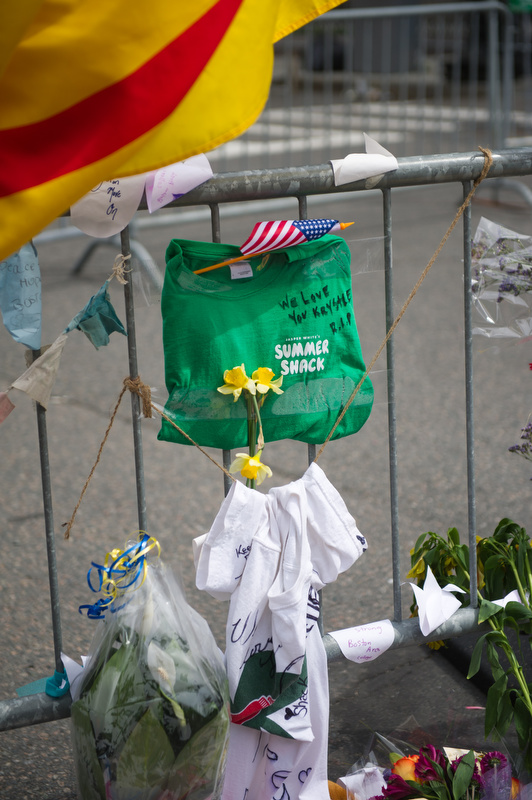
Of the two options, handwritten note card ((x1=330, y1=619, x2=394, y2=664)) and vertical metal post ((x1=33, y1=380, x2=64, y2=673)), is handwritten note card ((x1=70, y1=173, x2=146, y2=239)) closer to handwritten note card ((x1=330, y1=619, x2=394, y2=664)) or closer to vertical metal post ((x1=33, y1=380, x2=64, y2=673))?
vertical metal post ((x1=33, y1=380, x2=64, y2=673))

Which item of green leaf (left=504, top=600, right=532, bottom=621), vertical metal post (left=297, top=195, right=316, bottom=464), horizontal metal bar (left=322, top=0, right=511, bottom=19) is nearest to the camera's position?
vertical metal post (left=297, top=195, right=316, bottom=464)

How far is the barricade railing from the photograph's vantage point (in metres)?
1.97

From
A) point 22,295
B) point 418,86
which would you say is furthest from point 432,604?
point 418,86

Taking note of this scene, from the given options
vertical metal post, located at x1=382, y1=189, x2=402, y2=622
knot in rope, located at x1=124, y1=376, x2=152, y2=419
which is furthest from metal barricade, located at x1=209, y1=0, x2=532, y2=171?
knot in rope, located at x1=124, y1=376, x2=152, y2=419

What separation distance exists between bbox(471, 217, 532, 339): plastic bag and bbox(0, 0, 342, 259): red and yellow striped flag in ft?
3.74

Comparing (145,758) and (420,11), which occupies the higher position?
(420,11)

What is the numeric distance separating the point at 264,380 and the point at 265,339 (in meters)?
0.09

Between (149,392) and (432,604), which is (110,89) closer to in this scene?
(149,392)

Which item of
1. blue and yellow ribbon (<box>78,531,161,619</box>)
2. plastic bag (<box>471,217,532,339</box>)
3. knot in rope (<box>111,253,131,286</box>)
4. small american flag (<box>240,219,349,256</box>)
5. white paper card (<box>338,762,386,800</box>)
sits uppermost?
small american flag (<box>240,219,349,256</box>)

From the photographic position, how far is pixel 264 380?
2029mm

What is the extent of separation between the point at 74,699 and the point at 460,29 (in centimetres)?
873

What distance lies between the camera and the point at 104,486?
13.7 ft

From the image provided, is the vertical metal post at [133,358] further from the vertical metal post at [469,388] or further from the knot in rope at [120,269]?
the vertical metal post at [469,388]

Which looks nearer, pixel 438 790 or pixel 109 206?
pixel 109 206
